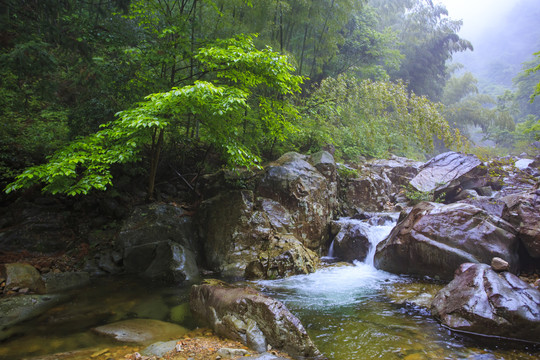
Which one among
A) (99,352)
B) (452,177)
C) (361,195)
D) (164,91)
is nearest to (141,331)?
(99,352)

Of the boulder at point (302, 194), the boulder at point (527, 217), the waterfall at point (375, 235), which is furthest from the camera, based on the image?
the boulder at point (302, 194)

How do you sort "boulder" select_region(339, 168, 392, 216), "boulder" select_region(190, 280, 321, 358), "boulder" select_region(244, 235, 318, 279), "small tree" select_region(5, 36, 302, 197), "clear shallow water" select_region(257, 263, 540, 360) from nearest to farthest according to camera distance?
"boulder" select_region(190, 280, 321, 358)
"clear shallow water" select_region(257, 263, 540, 360)
"small tree" select_region(5, 36, 302, 197)
"boulder" select_region(244, 235, 318, 279)
"boulder" select_region(339, 168, 392, 216)

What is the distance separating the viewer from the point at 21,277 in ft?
17.2

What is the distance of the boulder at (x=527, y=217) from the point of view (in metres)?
5.55

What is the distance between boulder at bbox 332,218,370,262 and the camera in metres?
7.94

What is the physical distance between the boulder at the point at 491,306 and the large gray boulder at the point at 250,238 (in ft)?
10.1

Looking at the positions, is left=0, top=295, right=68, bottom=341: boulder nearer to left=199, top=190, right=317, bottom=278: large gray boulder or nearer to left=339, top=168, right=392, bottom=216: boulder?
left=199, top=190, right=317, bottom=278: large gray boulder

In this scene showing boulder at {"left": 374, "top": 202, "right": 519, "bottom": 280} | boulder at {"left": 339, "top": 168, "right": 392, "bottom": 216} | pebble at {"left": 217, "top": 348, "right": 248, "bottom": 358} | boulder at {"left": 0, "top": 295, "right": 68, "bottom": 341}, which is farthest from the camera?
boulder at {"left": 339, "top": 168, "right": 392, "bottom": 216}

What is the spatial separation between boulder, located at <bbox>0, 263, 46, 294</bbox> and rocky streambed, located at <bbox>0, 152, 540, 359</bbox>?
26 mm

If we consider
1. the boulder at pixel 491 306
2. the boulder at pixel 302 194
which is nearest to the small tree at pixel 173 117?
the boulder at pixel 302 194

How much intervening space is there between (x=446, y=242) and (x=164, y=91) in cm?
693

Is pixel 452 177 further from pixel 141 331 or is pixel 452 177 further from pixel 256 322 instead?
pixel 141 331

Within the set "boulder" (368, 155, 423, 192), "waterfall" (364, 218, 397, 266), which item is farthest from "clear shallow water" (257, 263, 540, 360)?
"boulder" (368, 155, 423, 192)

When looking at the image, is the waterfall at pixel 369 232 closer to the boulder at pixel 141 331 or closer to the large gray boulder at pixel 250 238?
the large gray boulder at pixel 250 238
